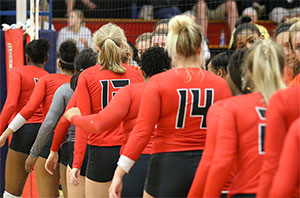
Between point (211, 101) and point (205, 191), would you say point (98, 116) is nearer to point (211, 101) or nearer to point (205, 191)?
point (211, 101)

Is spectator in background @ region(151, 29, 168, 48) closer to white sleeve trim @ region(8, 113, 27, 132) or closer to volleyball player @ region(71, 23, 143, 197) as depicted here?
volleyball player @ region(71, 23, 143, 197)

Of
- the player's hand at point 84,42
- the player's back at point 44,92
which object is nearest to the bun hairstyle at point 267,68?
the player's back at point 44,92

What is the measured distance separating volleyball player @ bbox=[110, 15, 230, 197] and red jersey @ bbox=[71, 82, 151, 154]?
1.10ft

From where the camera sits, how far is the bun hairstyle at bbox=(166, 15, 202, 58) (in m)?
3.53

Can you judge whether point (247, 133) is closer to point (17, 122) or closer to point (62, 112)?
point (62, 112)

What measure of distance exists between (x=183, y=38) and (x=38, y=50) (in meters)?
3.04

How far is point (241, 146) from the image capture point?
9.53ft

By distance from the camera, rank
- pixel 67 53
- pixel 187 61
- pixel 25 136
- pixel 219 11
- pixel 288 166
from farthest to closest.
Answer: pixel 219 11
pixel 25 136
pixel 67 53
pixel 187 61
pixel 288 166

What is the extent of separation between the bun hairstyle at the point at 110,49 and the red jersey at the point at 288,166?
2.17 meters

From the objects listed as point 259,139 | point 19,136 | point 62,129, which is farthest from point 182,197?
point 19,136

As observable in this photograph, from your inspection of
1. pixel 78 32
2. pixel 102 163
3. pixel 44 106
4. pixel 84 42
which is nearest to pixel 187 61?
pixel 102 163

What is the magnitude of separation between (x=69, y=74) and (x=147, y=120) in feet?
8.43

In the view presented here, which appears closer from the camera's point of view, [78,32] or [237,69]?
[237,69]

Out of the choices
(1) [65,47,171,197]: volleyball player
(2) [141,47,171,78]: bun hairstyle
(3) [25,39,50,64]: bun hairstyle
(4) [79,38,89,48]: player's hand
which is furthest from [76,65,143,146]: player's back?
(4) [79,38,89,48]: player's hand
